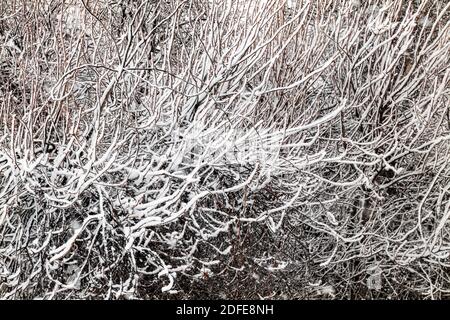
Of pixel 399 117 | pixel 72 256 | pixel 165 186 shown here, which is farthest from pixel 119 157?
pixel 399 117

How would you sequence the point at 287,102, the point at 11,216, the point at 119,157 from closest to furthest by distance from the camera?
the point at 11,216
the point at 119,157
the point at 287,102

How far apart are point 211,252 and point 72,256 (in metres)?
1.05

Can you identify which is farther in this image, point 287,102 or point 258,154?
point 287,102

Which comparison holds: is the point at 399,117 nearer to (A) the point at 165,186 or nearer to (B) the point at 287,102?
(B) the point at 287,102

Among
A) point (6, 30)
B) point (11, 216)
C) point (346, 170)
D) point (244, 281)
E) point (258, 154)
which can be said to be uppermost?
point (6, 30)

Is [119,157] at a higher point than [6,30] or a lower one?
lower

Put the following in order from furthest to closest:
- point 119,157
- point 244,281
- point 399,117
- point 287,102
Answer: point 399,117, point 287,102, point 244,281, point 119,157

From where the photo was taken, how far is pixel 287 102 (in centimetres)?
386

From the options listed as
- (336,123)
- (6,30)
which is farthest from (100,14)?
(336,123)

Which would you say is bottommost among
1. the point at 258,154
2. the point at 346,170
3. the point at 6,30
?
the point at 346,170

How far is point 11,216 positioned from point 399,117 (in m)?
3.37

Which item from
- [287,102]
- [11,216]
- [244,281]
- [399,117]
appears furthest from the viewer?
[399,117]

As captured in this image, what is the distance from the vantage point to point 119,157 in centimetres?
316
